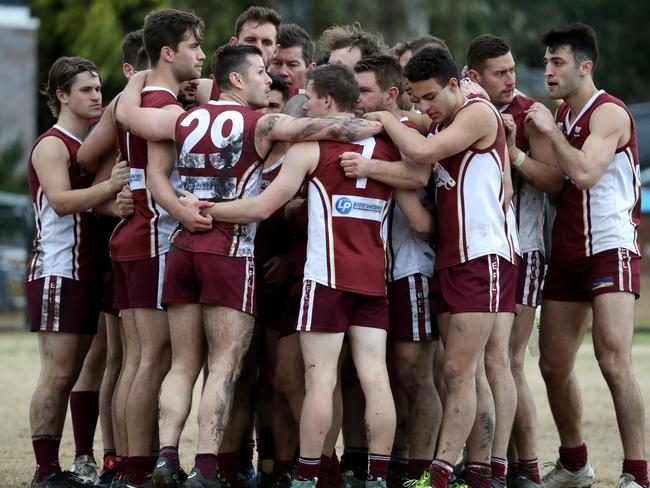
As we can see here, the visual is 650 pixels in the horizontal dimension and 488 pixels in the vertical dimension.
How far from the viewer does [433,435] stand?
7562 mm

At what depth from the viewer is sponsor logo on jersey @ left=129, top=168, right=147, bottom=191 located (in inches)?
294

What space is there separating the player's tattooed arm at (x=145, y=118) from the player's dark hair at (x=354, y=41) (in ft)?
5.03

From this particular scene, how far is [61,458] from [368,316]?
3342 mm

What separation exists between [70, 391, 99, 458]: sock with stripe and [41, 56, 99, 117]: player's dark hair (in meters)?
2.01

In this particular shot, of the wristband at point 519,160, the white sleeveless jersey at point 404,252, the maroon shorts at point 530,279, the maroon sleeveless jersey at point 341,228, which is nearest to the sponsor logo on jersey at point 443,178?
the white sleeveless jersey at point 404,252

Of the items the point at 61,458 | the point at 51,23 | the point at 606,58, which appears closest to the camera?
the point at 61,458

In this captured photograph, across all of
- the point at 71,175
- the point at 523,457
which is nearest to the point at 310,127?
the point at 71,175

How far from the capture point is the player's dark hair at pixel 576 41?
25.7ft

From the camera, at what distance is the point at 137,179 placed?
7496 mm

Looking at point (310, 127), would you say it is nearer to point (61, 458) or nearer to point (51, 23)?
point (61, 458)

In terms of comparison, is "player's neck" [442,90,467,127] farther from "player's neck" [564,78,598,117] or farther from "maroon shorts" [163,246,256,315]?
"maroon shorts" [163,246,256,315]

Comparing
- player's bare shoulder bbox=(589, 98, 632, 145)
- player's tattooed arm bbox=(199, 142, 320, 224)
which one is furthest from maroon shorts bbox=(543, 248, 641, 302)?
player's tattooed arm bbox=(199, 142, 320, 224)

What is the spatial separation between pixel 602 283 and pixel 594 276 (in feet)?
0.29

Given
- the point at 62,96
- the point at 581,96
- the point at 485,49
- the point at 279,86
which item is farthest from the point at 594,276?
the point at 62,96
